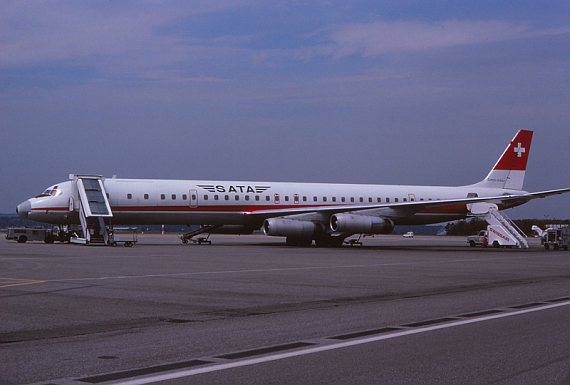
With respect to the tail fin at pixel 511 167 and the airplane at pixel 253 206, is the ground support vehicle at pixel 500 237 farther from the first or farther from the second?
the tail fin at pixel 511 167

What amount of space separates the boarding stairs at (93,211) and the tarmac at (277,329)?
1650 cm

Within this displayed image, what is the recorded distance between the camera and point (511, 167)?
4728cm

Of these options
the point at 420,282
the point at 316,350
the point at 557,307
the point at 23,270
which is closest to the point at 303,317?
the point at 316,350

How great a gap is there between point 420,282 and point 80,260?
38.3 feet

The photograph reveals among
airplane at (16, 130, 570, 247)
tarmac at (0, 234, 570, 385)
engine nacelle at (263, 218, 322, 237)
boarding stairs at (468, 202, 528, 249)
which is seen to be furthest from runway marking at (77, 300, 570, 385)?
boarding stairs at (468, 202, 528, 249)

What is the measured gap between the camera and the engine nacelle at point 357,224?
37.3 metres

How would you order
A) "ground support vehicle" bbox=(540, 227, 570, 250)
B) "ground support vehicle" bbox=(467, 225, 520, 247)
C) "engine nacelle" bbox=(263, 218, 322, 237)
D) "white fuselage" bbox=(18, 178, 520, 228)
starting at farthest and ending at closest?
"ground support vehicle" bbox=(467, 225, 520, 247) → "ground support vehicle" bbox=(540, 227, 570, 250) → "engine nacelle" bbox=(263, 218, 322, 237) → "white fuselage" bbox=(18, 178, 520, 228)

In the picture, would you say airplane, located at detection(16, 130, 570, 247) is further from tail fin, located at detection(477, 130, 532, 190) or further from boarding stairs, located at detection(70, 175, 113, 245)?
tail fin, located at detection(477, 130, 532, 190)

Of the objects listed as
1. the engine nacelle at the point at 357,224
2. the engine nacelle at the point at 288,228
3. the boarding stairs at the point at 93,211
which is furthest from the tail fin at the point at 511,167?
the boarding stairs at the point at 93,211

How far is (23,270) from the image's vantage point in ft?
59.9

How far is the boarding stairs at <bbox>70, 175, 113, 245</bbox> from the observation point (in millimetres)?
34562

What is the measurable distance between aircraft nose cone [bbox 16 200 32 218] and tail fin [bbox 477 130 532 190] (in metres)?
29.7

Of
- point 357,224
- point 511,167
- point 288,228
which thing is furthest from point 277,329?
point 511,167

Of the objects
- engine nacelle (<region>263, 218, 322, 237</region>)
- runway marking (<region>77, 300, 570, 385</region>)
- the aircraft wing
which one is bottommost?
runway marking (<region>77, 300, 570, 385</region>)
